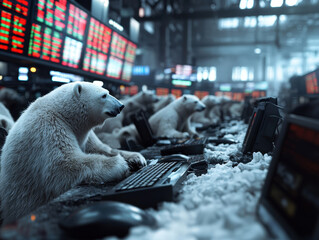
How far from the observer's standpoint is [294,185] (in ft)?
2.09

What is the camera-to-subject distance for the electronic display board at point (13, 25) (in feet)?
10.0

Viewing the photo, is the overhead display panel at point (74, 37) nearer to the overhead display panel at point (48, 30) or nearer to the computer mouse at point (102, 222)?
the overhead display panel at point (48, 30)

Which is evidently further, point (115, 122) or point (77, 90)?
point (115, 122)

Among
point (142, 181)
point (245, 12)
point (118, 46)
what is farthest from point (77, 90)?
point (245, 12)

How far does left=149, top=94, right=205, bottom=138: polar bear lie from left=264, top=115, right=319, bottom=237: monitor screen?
127 inches

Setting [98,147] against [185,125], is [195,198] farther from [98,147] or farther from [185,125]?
[185,125]

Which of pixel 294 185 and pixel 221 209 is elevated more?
pixel 294 185

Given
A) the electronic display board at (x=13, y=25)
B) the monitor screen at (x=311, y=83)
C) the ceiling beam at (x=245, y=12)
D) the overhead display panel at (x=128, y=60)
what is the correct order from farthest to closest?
the ceiling beam at (x=245, y=12) < the monitor screen at (x=311, y=83) < the overhead display panel at (x=128, y=60) < the electronic display board at (x=13, y=25)

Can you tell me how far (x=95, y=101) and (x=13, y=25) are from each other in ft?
7.16

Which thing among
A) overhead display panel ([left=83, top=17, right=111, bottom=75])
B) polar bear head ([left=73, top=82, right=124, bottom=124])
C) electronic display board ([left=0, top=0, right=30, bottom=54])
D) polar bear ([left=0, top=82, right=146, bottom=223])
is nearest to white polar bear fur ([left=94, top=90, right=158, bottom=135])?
overhead display panel ([left=83, top=17, right=111, bottom=75])

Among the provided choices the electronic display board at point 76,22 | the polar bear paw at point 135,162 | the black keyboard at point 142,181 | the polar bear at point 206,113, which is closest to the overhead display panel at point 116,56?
the electronic display board at point 76,22

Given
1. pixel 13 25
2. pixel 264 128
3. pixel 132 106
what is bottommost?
pixel 264 128

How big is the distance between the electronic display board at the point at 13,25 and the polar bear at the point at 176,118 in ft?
7.08

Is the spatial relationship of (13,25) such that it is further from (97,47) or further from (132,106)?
(132,106)
